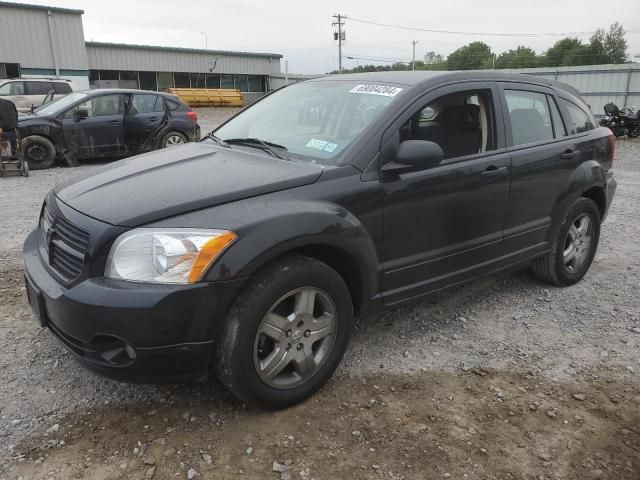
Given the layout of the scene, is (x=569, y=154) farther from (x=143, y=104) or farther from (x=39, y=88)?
(x=39, y=88)

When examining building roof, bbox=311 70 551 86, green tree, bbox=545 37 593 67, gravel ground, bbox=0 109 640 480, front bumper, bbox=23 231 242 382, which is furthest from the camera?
green tree, bbox=545 37 593 67

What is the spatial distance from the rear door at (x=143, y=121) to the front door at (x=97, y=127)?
151 millimetres

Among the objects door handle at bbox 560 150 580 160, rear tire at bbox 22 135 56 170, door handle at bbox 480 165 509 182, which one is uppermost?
door handle at bbox 560 150 580 160

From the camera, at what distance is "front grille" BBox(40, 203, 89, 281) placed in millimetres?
2449

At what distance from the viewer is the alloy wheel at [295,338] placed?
2.59 meters

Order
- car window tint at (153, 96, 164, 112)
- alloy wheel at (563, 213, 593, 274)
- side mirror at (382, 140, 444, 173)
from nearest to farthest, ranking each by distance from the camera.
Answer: side mirror at (382, 140, 444, 173), alloy wheel at (563, 213, 593, 274), car window tint at (153, 96, 164, 112)

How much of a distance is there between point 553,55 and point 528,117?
9443 centimetres

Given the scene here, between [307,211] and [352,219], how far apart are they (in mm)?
302

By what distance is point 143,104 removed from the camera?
1078 cm

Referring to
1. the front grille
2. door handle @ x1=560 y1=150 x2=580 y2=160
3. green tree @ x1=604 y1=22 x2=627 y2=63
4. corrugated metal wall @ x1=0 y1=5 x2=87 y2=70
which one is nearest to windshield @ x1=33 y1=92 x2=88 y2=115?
the front grille

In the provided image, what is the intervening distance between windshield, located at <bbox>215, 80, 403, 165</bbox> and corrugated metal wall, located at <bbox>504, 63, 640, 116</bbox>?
19.6 meters

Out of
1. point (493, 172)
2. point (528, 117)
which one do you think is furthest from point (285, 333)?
point (528, 117)

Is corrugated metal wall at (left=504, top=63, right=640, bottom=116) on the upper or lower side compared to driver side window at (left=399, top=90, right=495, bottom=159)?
upper

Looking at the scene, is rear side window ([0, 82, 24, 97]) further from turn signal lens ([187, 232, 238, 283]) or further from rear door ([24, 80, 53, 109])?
turn signal lens ([187, 232, 238, 283])
